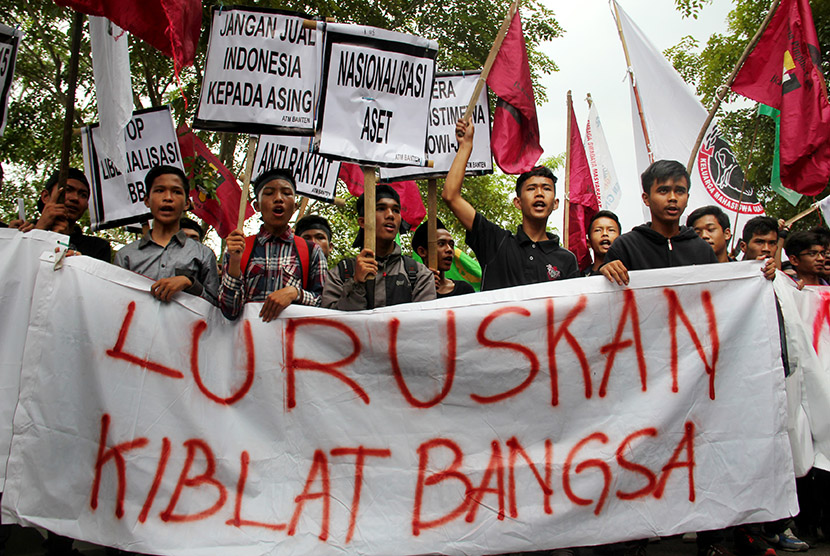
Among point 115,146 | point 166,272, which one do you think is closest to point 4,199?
point 115,146

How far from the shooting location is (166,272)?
3.50 meters

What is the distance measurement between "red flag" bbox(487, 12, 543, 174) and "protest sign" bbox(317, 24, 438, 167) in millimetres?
982

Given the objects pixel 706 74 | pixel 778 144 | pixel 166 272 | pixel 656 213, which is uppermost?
pixel 706 74

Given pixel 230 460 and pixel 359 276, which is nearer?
pixel 230 460

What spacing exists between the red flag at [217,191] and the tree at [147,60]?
131 inches

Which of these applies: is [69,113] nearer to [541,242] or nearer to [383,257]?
[383,257]

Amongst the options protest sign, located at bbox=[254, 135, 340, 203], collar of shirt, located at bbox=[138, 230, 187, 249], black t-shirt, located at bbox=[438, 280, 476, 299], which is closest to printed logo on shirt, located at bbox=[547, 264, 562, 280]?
black t-shirt, located at bbox=[438, 280, 476, 299]

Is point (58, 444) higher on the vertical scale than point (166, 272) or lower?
lower

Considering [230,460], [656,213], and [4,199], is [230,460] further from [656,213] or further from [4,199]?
[4,199]

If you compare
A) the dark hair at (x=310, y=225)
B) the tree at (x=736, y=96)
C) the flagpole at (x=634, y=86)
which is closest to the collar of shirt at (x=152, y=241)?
the dark hair at (x=310, y=225)

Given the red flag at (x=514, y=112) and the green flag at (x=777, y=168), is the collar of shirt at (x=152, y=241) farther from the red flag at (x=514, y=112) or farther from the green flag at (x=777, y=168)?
the green flag at (x=777, y=168)

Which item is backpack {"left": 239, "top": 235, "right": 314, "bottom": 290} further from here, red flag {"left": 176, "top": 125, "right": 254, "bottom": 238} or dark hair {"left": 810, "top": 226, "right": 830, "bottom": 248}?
dark hair {"left": 810, "top": 226, "right": 830, "bottom": 248}

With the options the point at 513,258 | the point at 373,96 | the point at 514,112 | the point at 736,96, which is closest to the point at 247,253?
the point at 373,96

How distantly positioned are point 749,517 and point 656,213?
61.7 inches
